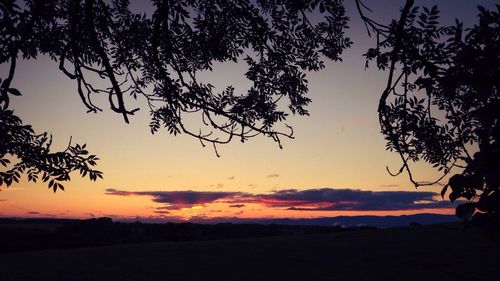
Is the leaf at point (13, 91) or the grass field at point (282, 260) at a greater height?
the leaf at point (13, 91)

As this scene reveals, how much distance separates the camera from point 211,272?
20328 millimetres

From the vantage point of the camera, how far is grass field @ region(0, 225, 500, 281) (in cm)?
1892

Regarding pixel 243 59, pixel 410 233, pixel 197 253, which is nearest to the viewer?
pixel 243 59

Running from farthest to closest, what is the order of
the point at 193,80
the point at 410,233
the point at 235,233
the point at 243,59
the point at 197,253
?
the point at 235,233, the point at 410,233, the point at 197,253, the point at 243,59, the point at 193,80

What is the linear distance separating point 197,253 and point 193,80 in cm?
1999

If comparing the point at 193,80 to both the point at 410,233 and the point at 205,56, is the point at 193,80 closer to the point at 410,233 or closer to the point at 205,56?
the point at 205,56

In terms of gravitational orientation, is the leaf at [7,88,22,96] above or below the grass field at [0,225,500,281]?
above

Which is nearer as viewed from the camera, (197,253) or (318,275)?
(318,275)

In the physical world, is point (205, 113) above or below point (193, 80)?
below

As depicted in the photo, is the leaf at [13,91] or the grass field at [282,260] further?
the grass field at [282,260]

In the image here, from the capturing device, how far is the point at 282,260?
75.6 feet

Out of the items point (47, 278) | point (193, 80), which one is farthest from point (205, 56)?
point (47, 278)

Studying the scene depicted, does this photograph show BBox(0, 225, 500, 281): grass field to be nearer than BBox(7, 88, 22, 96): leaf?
No

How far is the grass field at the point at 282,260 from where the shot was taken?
62.1 feet
